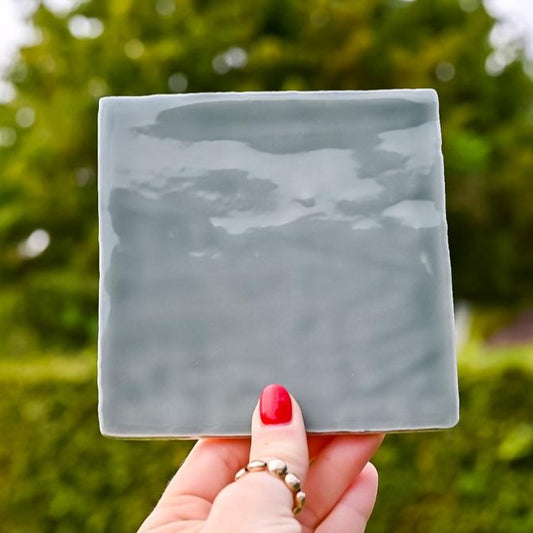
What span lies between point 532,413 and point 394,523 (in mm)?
759

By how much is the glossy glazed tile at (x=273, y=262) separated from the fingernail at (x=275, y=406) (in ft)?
0.09

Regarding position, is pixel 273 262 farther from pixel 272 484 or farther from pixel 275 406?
pixel 272 484

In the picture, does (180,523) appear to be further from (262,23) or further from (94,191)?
(262,23)

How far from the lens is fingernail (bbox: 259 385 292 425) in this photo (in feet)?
3.98

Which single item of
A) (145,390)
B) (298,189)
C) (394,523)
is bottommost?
(394,523)

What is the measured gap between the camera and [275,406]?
3.99ft

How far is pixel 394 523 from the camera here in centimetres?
293

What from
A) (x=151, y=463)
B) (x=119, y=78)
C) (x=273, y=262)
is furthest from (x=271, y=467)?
(x=119, y=78)

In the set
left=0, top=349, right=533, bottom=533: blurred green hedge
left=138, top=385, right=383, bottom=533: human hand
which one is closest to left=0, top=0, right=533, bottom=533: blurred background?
left=0, top=349, right=533, bottom=533: blurred green hedge

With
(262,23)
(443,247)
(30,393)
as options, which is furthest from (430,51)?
(443,247)

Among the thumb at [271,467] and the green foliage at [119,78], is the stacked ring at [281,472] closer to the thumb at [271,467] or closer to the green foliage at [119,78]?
the thumb at [271,467]

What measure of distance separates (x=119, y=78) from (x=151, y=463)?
11.3ft

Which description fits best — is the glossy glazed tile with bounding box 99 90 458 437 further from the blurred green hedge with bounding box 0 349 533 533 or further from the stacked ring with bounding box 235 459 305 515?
the blurred green hedge with bounding box 0 349 533 533

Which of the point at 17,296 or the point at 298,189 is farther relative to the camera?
the point at 17,296
